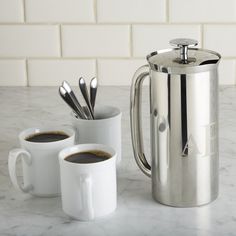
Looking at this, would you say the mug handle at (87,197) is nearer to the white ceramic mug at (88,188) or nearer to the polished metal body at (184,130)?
the white ceramic mug at (88,188)

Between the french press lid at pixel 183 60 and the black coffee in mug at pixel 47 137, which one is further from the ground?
the french press lid at pixel 183 60

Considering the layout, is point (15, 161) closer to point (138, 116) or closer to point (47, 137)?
point (47, 137)

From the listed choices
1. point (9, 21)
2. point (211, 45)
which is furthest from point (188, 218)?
point (9, 21)

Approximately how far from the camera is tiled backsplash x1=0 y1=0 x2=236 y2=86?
68.6 inches

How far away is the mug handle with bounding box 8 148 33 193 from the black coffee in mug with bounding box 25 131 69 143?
0.13 feet

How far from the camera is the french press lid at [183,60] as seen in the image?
42.3 inches

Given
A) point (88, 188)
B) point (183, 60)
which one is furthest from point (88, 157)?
point (183, 60)

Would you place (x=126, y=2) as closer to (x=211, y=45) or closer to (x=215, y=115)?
(x=211, y=45)

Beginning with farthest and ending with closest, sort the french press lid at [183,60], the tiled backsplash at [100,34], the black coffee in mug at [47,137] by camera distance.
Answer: the tiled backsplash at [100,34] < the black coffee in mug at [47,137] < the french press lid at [183,60]

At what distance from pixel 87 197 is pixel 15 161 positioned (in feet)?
0.49

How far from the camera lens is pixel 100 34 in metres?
1.77

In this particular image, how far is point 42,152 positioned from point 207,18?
2.36ft

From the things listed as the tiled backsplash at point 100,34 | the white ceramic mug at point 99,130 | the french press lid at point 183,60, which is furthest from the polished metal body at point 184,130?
the tiled backsplash at point 100,34

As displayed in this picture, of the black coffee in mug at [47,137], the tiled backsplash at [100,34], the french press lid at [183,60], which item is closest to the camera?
the french press lid at [183,60]
